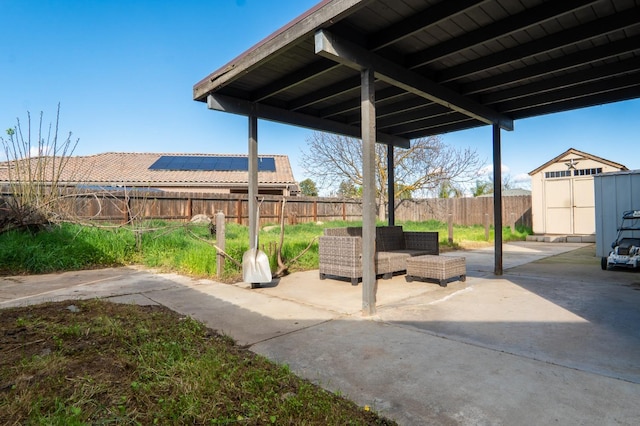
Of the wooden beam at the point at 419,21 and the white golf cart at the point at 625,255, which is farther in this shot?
the white golf cart at the point at 625,255

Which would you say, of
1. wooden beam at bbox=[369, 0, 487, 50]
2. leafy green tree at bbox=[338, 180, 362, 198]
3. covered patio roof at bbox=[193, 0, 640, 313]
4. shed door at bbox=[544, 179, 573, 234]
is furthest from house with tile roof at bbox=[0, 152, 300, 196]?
wooden beam at bbox=[369, 0, 487, 50]

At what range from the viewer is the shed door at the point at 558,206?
42.5ft

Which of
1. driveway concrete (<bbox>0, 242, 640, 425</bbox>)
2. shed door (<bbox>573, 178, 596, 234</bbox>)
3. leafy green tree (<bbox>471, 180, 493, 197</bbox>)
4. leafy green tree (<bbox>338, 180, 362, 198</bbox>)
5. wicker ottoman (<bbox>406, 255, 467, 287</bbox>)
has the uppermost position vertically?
leafy green tree (<bbox>471, 180, 493, 197</bbox>)

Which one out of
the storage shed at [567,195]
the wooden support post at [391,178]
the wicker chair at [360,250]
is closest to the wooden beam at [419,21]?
the wicker chair at [360,250]

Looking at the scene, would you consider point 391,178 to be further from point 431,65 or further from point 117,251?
point 117,251

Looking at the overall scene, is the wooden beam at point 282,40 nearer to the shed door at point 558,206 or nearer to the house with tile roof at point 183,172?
the house with tile roof at point 183,172

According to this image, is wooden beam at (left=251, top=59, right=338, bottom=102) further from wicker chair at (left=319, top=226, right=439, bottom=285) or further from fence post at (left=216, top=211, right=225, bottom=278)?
wicker chair at (left=319, top=226, right=439, bottom=285)

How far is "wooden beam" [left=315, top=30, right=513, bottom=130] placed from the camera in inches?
126

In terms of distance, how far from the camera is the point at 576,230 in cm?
1272

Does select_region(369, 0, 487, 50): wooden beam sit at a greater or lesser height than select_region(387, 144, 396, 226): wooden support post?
greater

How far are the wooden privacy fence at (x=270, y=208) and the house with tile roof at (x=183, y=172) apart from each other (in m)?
2.17

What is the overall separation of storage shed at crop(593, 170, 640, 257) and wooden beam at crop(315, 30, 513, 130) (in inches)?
150

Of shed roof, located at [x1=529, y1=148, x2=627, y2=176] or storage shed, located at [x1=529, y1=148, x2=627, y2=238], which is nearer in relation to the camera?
shed roof, located at [x1=529, y1=148, x2=627, y2=176]

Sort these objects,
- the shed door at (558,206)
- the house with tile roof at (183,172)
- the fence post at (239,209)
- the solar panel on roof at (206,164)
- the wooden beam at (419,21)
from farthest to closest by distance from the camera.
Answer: the solar panel on roof at (206,164) < the house with tile roof at (183,172) < the fence post at (239,209) < the shed door at (558,206) < the wooden beam at (419,21)
